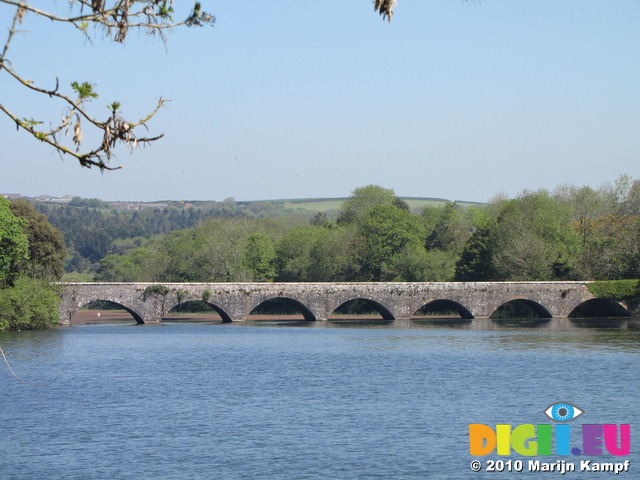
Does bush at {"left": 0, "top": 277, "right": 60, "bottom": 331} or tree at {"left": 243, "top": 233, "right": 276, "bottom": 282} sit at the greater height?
tree at {"left": 243, "top": 233, "right": 276, "bottom": 282}

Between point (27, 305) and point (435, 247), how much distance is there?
40917mm

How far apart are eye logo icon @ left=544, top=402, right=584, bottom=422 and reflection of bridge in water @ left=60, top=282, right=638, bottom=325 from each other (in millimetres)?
36208

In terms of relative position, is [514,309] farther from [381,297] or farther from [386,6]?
[386,6]

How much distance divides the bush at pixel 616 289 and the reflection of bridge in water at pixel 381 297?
0.55m

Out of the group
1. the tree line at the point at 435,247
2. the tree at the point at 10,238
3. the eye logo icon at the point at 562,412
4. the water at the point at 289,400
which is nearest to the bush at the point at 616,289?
the tree line at the point at 435,247

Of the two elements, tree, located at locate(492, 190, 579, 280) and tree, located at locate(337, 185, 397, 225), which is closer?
tree, located at locate(492, 190, 579, 280)

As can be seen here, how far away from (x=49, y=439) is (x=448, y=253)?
59.7 m

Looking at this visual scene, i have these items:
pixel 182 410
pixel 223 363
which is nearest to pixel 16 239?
pixel 223 363

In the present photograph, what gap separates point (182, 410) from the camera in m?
25.9

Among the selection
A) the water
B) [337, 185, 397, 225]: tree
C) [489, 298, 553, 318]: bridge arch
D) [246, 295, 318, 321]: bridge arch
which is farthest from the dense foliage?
[337, 185, 397, 225]: tree

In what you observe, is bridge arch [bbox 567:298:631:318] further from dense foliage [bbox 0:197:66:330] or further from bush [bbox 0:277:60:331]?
bush [bbox 0:277:60:331]

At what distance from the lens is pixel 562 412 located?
82.5 ft

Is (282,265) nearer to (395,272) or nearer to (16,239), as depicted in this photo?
(395,272)

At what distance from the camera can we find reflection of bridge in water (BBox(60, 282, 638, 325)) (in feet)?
195
